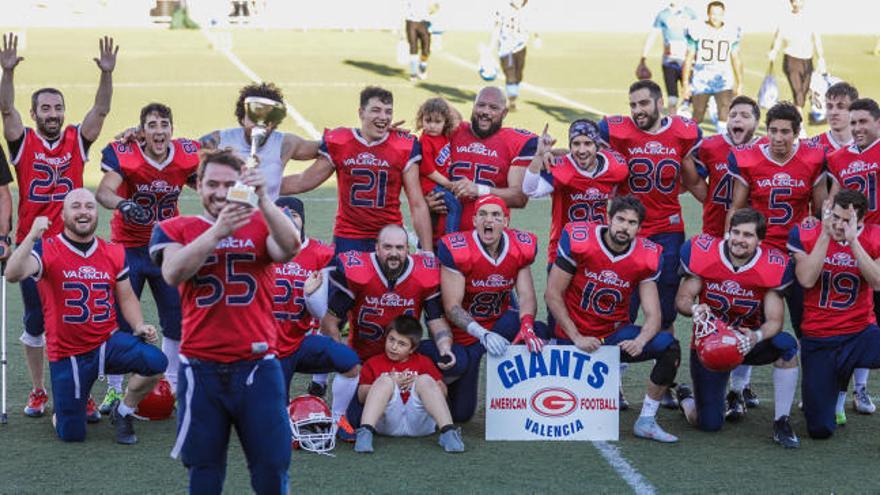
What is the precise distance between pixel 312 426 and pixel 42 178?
2437 mm

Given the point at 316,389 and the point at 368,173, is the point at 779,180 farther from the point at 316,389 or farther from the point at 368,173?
the point at 316,389

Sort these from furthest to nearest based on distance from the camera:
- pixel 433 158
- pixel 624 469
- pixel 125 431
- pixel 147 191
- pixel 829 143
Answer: pixel 433 158
pixel 829 143
pixel 147 191
pixel 125 431
pixel 624 469

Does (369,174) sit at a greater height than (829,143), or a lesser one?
lesser

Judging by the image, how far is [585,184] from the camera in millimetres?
8609

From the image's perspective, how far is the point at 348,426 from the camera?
7.55 m

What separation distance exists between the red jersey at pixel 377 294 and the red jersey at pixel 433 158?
42.0 inches

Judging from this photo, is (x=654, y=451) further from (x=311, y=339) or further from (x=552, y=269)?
(x=311, y=339)

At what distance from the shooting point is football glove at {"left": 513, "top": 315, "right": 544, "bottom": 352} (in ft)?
25.2

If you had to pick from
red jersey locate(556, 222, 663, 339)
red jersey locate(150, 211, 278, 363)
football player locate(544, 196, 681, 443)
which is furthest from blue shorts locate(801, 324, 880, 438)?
red jersey locate(150, 211, 278, 363)

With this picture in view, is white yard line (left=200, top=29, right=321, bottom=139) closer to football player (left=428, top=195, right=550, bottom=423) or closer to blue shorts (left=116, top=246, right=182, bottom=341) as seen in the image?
blue shorts (left=116, top=246, right=182, bottom=341)

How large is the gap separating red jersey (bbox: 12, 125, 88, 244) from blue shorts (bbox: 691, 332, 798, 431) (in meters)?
4.03

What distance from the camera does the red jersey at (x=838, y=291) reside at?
306 inches

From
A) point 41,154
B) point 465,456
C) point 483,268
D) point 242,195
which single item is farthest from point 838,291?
point 41,154

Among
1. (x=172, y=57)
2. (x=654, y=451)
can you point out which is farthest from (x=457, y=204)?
(x=172, y=57)
